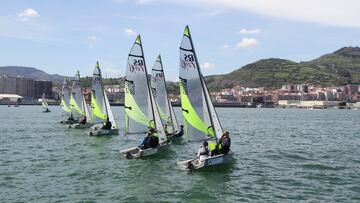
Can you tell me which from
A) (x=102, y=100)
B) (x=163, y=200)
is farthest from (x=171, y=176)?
(x=102, y=100)

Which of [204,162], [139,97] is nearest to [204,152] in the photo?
[204,162]

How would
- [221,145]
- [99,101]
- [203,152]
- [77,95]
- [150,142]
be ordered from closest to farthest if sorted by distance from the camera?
[203,152], [221,145], [150,142], [99,101], [77,95]

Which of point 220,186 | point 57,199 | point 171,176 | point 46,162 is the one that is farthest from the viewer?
point 46,162

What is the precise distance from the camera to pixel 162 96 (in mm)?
43875

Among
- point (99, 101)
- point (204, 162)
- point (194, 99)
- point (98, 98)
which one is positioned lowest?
point (204, 162)

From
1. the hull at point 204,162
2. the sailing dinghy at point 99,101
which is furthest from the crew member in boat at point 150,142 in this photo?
the sailing dinghy at point 99,101

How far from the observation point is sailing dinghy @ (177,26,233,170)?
28344mm

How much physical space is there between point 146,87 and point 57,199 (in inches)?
633

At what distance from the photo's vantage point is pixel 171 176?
82.8 feet

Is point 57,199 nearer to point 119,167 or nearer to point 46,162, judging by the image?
point 119,167

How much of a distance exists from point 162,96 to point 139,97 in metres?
9.14

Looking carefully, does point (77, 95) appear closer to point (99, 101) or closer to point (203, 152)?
point (99, 101)

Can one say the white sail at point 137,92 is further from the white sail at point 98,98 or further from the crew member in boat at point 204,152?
the white sail at point 98,98

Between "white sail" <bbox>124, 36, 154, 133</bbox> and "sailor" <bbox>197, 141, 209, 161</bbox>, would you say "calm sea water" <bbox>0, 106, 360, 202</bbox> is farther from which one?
"white sail" <bbox>124, 36, 154, 133</bbox>
